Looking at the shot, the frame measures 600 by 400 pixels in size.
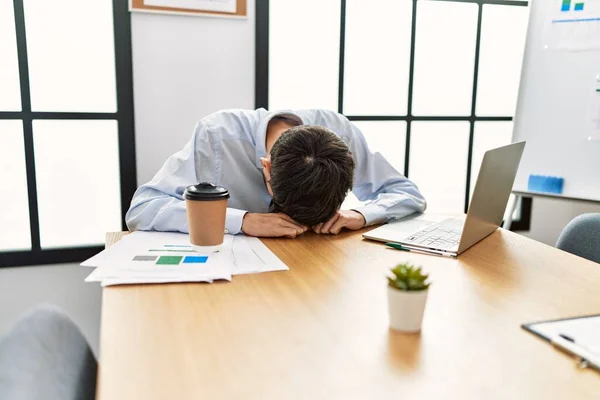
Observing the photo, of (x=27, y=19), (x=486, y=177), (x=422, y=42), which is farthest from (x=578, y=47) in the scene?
(x=27, y=19)

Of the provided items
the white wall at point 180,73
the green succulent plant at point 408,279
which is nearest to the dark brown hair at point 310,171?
the green succulent plant at point 408,279

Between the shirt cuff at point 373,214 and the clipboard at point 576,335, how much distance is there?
73cm

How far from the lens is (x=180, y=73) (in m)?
2.13

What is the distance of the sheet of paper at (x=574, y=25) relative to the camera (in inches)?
90.6

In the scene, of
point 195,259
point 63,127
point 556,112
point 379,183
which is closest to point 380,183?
point 379,183

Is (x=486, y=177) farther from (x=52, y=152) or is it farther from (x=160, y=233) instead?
(x=52, y=152)

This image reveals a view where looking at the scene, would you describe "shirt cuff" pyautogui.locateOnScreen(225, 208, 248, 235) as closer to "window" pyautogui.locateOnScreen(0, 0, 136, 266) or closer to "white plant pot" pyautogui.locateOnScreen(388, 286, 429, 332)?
"white plant pot" pyautogui.locateOnScreen(388, 286, 429, 332)

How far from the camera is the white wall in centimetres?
208

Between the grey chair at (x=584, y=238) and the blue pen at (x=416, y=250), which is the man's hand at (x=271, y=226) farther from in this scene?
the grey chair at (x=584, y=238)

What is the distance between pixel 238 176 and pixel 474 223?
721 millimetres

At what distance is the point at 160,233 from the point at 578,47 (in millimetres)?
1974

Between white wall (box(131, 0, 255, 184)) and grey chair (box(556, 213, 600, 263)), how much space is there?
4.35 feet

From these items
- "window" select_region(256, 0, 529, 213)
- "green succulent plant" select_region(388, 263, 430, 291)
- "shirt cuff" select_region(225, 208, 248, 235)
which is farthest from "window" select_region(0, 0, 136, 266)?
"green succulent plant" select_region(388, 263, 430, 291)

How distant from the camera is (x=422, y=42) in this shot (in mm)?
2623
